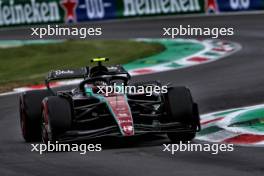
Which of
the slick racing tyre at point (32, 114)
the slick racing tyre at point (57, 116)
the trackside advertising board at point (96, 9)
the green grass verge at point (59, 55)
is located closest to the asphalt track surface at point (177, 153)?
the slick racing tyre at point (32, 114)

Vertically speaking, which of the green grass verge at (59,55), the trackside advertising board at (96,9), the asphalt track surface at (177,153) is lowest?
the trackside advertising board at (96,9)

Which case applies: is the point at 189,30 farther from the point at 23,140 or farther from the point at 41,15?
the point at 23,140

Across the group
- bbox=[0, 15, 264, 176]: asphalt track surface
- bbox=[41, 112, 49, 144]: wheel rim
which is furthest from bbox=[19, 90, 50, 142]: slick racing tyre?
bbox=[41, 112, 49, 144]: wheel rim

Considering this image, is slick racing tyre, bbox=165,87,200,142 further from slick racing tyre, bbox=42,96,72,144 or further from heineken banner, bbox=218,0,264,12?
heineken banner, bbox=218,0,264,12

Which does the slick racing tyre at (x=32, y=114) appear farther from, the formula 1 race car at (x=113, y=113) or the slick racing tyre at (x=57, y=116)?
the slick racing tyre at (x=57, y=116)

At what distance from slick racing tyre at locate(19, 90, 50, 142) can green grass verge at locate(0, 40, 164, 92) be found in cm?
770

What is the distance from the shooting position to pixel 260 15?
31953 mm

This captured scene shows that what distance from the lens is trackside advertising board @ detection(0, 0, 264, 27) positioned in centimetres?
3362

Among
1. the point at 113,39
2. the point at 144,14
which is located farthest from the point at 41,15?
the point at 113,39

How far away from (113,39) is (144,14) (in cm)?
536

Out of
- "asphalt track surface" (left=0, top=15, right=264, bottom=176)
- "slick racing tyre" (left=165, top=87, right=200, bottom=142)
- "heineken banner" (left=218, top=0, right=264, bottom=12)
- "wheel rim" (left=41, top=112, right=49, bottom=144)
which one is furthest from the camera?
"heineken banner" (left=218, top=0, right=264, bottom=12)

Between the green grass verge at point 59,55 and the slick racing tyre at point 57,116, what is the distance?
895 cm

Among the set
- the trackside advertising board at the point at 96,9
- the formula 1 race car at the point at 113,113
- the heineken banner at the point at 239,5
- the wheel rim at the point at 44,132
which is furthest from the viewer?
the trackside advertising board at the point at 96,9

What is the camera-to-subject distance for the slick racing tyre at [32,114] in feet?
42.5
